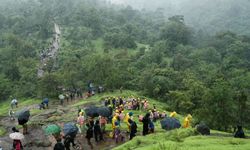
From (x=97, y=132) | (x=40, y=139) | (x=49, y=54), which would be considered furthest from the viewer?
(x=49, y=54)

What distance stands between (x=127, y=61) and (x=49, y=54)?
22652mm

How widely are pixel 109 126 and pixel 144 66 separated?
162 ft

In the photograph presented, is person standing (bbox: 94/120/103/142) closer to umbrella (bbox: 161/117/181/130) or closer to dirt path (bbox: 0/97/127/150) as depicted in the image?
dirt path (bbox: 0/97/127/150)

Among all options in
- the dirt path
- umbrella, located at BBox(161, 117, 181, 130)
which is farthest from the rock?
umbrella, located at BBox(161, 117, 181, 130)

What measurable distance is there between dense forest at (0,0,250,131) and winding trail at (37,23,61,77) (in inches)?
51.1

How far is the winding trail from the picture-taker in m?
71.0

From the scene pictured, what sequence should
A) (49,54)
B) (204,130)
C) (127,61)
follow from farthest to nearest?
(49,54) < (127,61) < (204,130)

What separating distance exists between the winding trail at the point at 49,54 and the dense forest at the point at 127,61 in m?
1.30

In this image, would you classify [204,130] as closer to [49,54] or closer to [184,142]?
[184,142]

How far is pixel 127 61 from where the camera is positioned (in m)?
71.2

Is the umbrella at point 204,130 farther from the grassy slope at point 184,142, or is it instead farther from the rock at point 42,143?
the rock at point 42,143

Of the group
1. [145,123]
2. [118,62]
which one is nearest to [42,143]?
[145,123]

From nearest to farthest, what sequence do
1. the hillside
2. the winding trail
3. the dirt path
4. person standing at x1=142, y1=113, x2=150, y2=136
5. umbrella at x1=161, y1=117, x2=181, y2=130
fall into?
umbrella at x1=161, y1=117, x2=181, y2=130, person standing at x1=142, y1=113, x2=150, y2=136, the dirt path, the hillside, the winding trail

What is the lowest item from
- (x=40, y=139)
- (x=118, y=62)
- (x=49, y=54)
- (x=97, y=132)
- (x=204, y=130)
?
(x=40, y=139)
